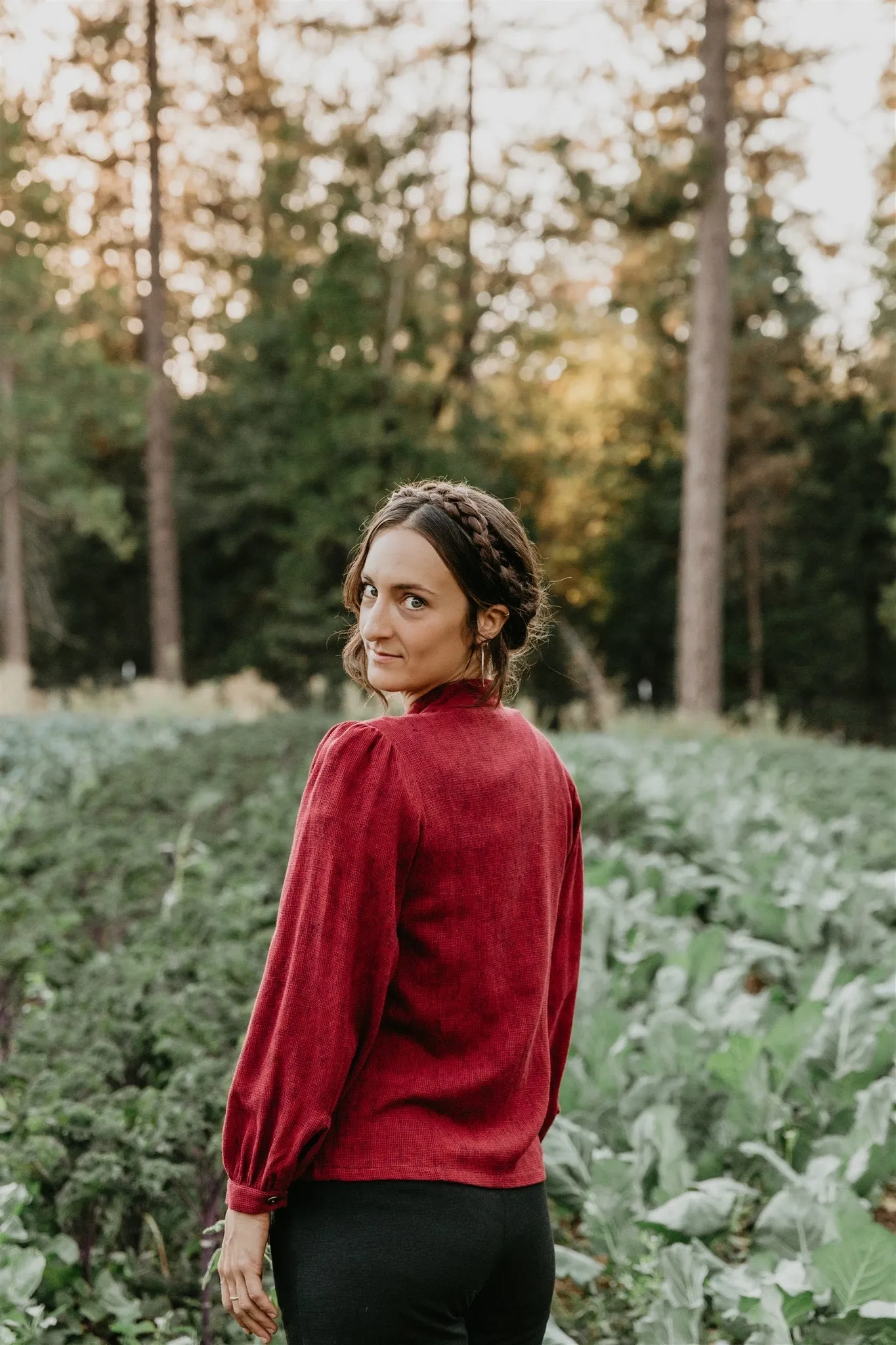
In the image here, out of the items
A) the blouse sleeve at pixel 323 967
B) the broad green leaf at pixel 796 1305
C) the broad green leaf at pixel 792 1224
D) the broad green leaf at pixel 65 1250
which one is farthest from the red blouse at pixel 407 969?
the broad green leaf at pixel 65 1250

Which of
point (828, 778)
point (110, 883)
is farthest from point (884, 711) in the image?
point (110, 883)

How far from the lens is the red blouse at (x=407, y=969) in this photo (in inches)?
56.1

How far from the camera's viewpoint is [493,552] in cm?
161

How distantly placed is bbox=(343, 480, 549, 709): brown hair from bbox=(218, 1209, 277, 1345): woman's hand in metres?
0.63

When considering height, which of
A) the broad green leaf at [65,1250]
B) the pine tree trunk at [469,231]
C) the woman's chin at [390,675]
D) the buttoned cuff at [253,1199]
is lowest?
the broad green leaf at [65,1250]

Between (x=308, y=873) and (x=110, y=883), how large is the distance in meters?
3.87

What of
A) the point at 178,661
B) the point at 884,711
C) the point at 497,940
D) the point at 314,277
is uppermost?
the point at 314,277

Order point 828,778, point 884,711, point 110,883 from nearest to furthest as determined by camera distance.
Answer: point 110,883 → point 828,778 → point 884,711

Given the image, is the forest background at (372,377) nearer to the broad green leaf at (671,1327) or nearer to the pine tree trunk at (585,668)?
the pine tree trunk at (585,668)

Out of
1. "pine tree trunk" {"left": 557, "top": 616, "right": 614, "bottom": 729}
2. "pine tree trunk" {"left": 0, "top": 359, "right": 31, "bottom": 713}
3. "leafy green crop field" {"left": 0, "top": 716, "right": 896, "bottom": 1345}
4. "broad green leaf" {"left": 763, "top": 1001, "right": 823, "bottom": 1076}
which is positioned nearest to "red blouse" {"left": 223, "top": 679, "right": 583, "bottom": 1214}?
"leafy green crop field" {"left": 0, "top": 716, "right": 896, "bottom": 1345}

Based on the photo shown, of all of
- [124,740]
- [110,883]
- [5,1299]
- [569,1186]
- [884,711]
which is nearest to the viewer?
[5,1299]

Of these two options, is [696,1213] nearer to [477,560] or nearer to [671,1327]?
[671,1327]

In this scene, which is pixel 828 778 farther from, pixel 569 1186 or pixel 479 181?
pixel 479 181

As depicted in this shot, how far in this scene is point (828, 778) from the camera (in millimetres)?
8586
